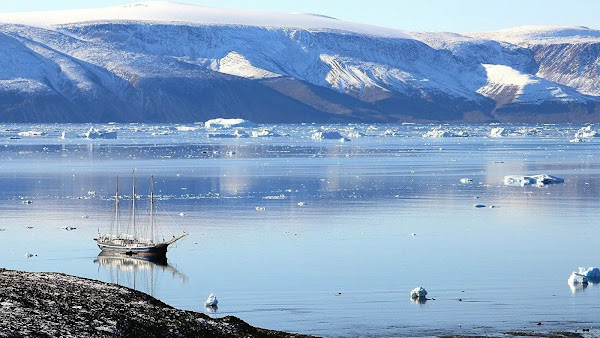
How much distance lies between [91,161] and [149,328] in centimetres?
6178

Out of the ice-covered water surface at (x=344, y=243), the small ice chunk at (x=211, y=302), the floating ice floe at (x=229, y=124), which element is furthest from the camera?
the floating ice floe at (x=229, y=124)

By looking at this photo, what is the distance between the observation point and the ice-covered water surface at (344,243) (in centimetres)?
1966

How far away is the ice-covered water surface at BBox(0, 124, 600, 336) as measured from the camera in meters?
19.7

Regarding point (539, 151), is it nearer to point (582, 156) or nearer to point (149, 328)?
point (582, 156)

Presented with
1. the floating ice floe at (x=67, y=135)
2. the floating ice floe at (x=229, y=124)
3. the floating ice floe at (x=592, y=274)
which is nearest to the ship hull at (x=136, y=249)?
the floating ice floe at (x=592, y=274)

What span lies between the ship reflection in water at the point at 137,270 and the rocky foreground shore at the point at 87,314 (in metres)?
10.4

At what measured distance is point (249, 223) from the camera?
33.8 meters

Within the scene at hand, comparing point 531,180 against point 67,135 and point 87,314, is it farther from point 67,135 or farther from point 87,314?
point 67,135

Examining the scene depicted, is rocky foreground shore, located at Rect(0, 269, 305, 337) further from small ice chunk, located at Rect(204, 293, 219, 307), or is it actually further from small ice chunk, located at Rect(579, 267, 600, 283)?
small ice chunk, located at Rect(579, 267, 600, 283)

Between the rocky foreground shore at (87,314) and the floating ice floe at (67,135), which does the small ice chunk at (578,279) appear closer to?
the rocky foreground shore at (87,314)

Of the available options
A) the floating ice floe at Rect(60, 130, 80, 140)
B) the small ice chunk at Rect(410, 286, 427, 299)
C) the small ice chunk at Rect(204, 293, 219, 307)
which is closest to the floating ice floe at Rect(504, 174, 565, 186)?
the small ice chunk at Rect(410, 286, 427, 299)

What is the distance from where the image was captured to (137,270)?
2558 cm

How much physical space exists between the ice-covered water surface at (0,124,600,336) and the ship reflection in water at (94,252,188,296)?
0.28ft

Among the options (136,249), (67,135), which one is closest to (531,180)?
(136,249)
